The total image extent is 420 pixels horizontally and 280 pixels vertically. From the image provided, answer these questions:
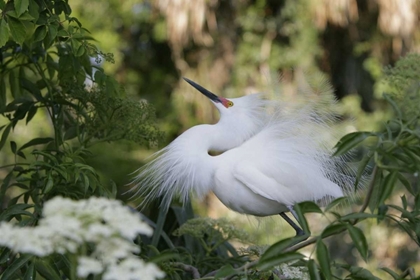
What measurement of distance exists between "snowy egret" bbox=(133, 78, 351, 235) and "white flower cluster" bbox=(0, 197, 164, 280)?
1.12 m

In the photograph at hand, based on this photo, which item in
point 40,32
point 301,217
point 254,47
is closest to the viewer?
point 301,217

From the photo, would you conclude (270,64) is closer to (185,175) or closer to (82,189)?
(185,175)

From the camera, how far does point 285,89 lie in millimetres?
2070

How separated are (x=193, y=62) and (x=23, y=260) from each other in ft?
15.4

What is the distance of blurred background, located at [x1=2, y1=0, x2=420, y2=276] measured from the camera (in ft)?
16.7

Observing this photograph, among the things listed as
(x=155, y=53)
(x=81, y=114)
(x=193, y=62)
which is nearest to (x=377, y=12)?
(x=193, y=62)

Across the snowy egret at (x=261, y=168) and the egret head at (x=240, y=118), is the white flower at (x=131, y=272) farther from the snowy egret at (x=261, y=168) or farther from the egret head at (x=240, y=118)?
the egret head at (x=240, y=118)

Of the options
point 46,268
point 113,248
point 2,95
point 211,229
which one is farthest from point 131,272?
point 2,95

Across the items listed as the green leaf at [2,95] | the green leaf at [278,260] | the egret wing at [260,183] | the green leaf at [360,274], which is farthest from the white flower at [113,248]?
the green leaf at [2,95]

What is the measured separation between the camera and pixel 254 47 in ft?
18.2

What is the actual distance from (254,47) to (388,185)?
15.1 ft

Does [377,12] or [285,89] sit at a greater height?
[377,12]

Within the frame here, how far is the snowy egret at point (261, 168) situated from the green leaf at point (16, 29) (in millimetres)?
644

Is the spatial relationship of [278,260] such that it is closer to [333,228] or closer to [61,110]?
[333,228]
